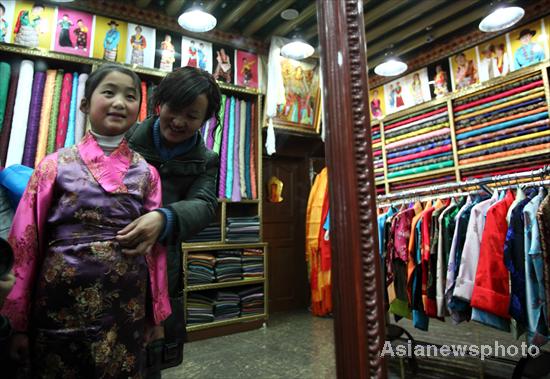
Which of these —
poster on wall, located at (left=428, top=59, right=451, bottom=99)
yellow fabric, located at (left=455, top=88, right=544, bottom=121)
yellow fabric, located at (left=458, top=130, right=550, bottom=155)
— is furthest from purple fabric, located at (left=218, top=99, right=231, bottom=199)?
yellow fabric, located at (left=458, top=130, right=550, bottom=155)

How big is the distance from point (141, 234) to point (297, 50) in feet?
1.81

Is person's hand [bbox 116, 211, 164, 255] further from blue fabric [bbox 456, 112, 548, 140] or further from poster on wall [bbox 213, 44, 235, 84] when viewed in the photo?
blue fabric [bbox 456, 112, 548, 140]

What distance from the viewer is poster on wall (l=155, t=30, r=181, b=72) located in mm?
923

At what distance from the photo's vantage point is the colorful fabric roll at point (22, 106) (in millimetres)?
1156

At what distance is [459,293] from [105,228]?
1.16 m

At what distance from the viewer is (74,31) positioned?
4.01ft

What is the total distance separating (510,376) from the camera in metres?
0.92

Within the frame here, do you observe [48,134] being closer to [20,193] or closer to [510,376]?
[20,193]

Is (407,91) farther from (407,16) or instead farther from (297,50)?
(297,50)

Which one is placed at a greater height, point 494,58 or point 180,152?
point 494,58

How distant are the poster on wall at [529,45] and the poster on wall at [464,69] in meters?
0.20

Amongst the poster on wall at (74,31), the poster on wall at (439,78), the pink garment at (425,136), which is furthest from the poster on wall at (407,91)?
the poster on wall at (74,31)

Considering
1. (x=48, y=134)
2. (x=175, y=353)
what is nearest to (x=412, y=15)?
(x=175, y=353)

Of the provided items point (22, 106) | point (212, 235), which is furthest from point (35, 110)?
point (212, 235)
